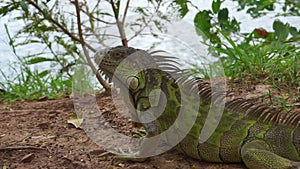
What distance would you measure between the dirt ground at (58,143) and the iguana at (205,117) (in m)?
0.12

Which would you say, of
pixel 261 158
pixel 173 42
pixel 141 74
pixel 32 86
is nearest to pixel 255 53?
pixel 173 42

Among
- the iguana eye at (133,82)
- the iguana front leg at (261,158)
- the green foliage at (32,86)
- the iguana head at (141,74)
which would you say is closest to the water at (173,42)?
the green foliage at (32,86)

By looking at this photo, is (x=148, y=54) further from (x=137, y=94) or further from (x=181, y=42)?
(x=181, y=42)

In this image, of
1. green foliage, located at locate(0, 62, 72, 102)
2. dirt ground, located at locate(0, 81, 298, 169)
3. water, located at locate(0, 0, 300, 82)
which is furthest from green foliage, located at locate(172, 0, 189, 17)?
green foliage, located at locate(0, 62, 72, 102)

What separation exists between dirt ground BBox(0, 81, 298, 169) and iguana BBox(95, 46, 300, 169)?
0.12 meters

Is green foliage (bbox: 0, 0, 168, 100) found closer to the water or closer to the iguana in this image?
the water

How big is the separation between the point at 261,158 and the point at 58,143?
1.23m

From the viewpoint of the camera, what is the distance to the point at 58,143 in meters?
3.03

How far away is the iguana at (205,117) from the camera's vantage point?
254 cm

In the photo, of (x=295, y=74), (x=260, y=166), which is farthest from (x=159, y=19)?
(x=260, y=166)

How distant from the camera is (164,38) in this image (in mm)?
3986

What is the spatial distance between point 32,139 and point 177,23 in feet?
5.65

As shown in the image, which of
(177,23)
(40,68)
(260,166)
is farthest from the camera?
(40,68)

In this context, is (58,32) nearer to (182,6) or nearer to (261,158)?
(182,6)
